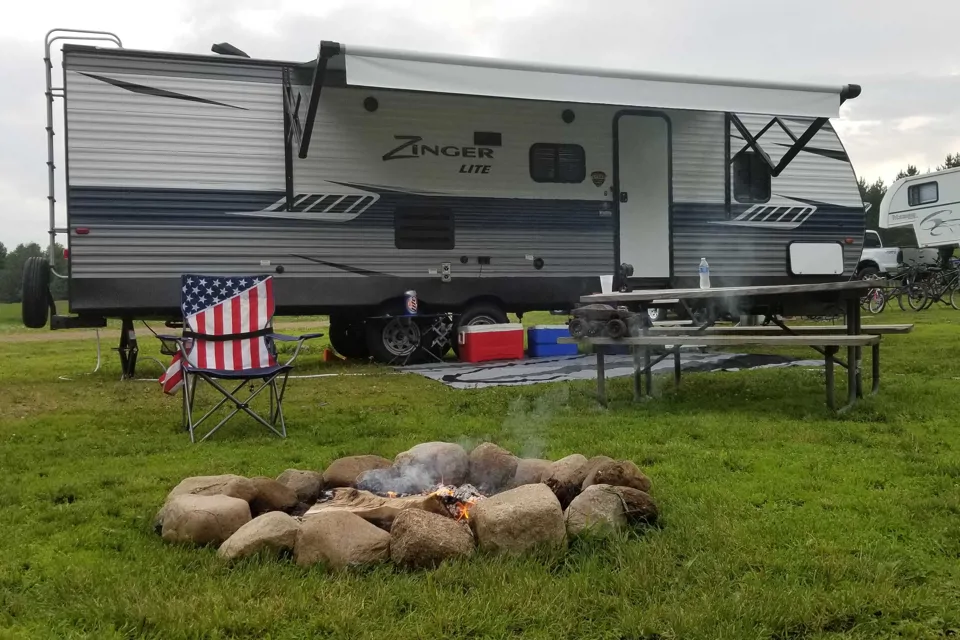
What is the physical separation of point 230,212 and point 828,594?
19.8ft

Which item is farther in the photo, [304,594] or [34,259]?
[34,259]

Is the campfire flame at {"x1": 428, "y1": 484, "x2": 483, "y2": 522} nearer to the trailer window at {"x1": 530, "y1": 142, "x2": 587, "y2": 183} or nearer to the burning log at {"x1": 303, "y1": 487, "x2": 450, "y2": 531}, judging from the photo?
the burning log at {"x1": 303, "y1": 487, "x2": 450, "y2": 531}

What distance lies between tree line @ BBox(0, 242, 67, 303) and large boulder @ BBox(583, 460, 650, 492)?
568 centimetres

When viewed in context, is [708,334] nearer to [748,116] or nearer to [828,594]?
[828,594]

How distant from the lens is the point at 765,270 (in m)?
8.70

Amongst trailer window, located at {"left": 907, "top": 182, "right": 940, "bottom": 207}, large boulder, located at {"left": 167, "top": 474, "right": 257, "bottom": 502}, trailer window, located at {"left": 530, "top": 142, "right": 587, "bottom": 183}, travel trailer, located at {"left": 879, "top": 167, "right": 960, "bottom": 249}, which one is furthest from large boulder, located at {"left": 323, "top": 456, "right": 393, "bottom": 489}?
trailer window, located at {"left": 907, "top": 182, "right": 940, "bottom": 207}

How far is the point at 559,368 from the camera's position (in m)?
7.07

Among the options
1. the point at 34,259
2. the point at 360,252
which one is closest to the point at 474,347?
the point at 360,252

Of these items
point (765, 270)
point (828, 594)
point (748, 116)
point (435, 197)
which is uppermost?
point (748, 116)

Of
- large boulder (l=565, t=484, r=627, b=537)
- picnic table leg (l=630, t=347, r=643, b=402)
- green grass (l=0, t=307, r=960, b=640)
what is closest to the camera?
green grass (l=0, t=307, r=960, b=640)

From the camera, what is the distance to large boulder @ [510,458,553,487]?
295 cm

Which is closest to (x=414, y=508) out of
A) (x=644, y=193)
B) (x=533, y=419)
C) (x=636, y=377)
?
(x=533, y=419)

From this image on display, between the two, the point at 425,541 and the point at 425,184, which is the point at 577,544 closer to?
the point at 425,541

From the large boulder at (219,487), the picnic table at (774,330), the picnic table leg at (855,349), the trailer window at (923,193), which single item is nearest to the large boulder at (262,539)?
the large boulder at (219,487)
